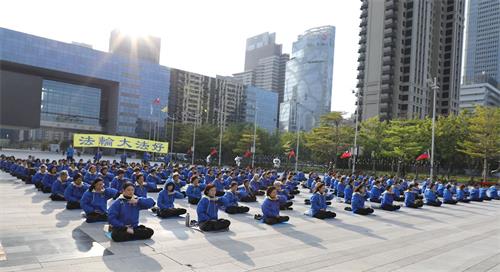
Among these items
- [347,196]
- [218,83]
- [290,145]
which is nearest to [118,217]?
[347,196]

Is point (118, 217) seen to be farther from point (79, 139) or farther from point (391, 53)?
point (391, 53)

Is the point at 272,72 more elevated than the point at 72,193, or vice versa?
the point at 272,72

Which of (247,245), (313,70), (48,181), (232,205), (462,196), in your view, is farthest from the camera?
(313,70)

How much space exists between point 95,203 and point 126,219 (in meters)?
2.21

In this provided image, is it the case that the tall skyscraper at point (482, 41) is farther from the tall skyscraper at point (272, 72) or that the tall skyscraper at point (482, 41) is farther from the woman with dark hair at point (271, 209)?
the woman with dark hair at point (271, 209)

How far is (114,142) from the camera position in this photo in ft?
135

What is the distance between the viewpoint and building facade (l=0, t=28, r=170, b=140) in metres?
75.0

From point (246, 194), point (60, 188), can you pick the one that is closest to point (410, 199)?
point (246, 194)

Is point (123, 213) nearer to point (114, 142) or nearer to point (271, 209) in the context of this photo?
point (271, 209)

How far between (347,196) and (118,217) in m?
11.6

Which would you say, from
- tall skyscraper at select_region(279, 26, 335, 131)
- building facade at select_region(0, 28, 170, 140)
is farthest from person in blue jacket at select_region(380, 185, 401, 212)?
tall skyscraper at select_region(279, 26, 335, 131)

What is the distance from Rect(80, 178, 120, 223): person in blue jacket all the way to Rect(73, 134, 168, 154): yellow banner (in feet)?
100

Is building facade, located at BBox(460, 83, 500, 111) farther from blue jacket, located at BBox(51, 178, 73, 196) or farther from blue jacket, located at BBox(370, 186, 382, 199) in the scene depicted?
blue jacket, located at BBox(51, 178, 73, 196)

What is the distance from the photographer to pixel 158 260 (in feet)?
23.4
